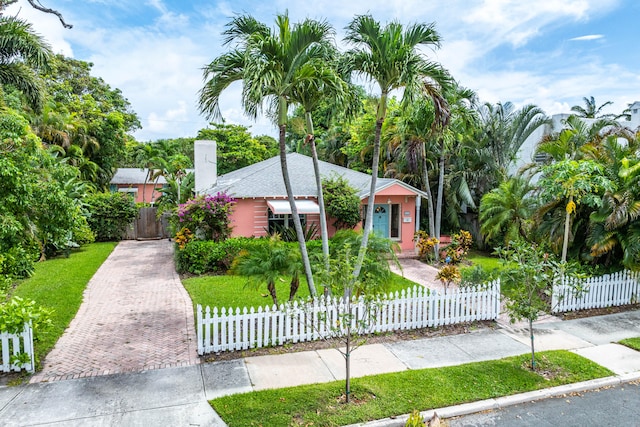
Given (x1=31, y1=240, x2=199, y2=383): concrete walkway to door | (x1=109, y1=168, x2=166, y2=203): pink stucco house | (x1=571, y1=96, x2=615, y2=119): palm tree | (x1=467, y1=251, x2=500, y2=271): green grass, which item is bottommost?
(x1=31, y1=240, x2=199, y2=383): concrete walkway to door

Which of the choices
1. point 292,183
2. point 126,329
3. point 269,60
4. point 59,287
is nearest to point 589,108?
point 292,183

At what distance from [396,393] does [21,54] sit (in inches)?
529

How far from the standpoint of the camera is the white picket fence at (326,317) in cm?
743

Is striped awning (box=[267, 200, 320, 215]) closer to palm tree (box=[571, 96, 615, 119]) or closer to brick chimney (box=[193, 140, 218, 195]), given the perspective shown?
brick chimney (box=[193, 140, 218, 195])

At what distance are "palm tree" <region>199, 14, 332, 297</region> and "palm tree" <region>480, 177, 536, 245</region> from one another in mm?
11129

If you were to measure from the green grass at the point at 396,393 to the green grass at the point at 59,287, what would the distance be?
4.22 m

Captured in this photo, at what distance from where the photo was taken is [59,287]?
11719mm

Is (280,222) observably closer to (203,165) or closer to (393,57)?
(203,165)

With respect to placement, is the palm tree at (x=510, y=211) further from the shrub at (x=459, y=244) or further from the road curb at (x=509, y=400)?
the road curb at (x=509, y=400)

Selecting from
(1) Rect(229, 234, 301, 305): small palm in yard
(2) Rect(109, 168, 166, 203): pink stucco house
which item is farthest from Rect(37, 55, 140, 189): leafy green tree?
(1) Rect(229, 234, 301, 305): small palm in yard

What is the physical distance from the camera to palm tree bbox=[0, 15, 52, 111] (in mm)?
11586

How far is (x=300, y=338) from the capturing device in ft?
26.2

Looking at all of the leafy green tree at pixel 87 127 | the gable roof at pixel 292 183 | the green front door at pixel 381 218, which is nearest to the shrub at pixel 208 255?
the gable roof at pixel 292 183

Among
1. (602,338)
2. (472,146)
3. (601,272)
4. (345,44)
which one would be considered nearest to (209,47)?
(345,44)
